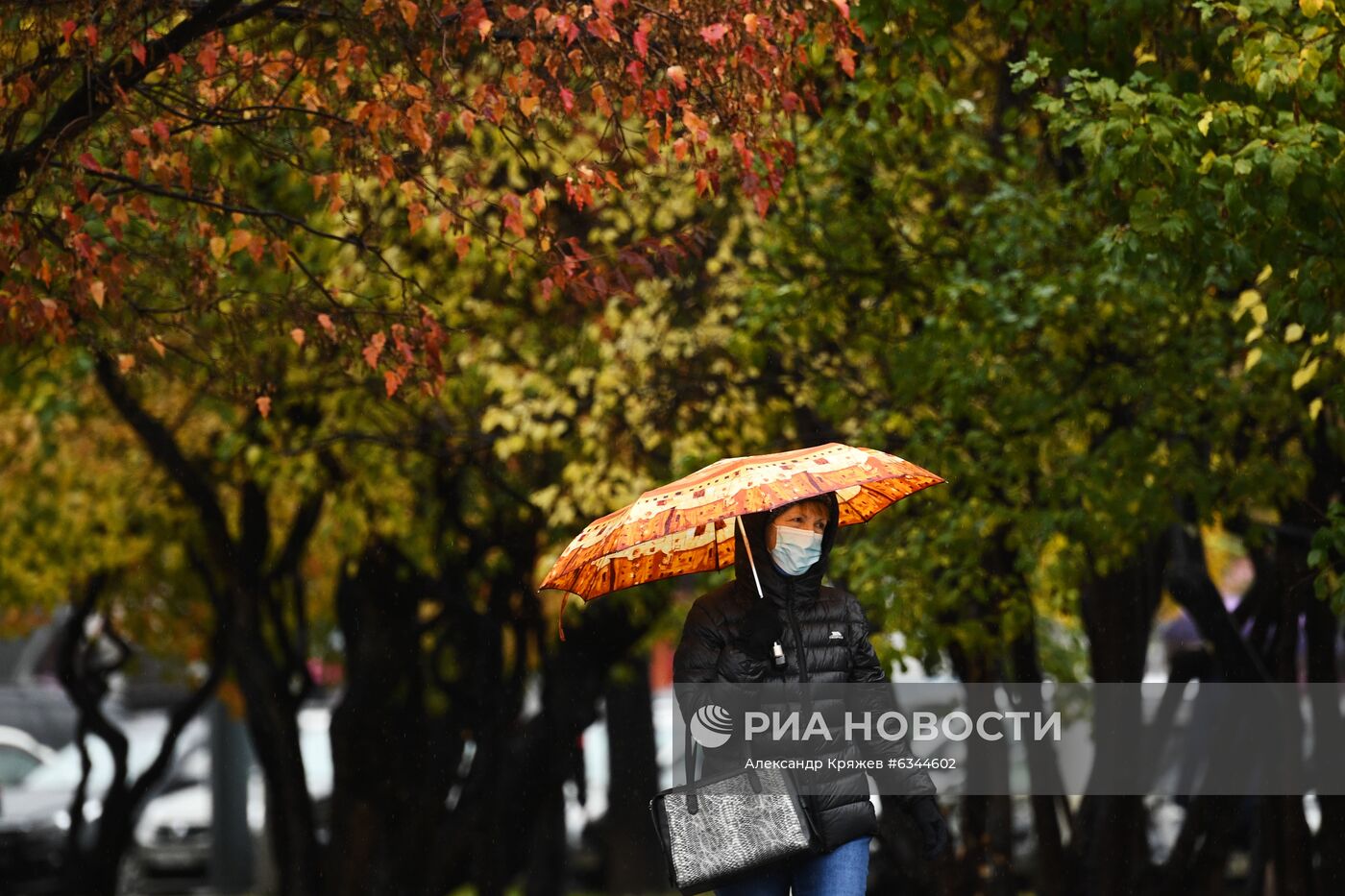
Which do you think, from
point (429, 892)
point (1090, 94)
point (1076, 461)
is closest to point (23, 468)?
point (429, 892)

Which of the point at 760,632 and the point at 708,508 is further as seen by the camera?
the point at 708,508

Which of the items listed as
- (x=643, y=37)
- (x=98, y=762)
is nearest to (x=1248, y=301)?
(x=643, y=37)

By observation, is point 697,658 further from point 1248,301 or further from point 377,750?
point 377,750

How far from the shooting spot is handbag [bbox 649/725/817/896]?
5.84m

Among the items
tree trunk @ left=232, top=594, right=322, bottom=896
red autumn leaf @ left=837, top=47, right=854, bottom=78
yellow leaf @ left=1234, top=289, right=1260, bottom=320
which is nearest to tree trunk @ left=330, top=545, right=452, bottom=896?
tree trunk @ left=232, top=594, right=322, bottom=896

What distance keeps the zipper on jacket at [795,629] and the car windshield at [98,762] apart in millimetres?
13887

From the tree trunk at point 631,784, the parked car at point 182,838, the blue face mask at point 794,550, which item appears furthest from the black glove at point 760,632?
the parked car at point 182,838

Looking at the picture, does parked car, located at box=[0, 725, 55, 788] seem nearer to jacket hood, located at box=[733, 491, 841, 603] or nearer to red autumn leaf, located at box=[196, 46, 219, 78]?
red autumn leaf, located at box=[196, 46, 219, 78]

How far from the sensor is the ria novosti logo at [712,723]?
585 cm

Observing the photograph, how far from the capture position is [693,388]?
447 inches

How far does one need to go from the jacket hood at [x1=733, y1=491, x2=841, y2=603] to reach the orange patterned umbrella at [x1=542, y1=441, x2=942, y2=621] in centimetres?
9

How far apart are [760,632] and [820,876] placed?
765 mm

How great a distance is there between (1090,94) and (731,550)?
2.29 metres

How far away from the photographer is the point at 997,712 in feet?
37.4
